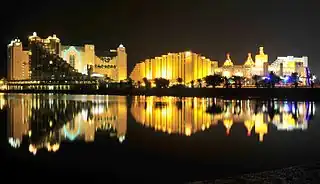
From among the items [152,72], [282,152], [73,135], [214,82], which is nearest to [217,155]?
[282,152]

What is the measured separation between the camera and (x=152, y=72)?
8900 centimetres

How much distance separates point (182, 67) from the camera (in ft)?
265

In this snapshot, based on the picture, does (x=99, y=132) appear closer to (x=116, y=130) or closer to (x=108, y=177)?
(x=116, y=130)

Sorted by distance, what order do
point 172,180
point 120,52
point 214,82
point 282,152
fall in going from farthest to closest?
1. point 120,52
2. point 214,82
3. point 282,152
4. point 172,180

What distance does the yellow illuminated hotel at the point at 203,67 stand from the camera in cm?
8025

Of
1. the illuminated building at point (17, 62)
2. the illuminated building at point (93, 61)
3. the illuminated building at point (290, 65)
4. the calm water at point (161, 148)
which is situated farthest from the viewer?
the illuminated building at point (93, 61)

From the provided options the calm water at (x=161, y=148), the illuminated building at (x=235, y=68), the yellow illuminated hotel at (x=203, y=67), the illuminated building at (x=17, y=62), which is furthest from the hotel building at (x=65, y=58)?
the calm water at (x=161, y=148)

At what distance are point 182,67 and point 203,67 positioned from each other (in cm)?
472

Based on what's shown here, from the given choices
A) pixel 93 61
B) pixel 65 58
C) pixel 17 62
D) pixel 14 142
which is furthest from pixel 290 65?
pixel 14 142

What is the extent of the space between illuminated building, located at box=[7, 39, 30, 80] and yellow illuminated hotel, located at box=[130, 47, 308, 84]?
29.9 meters

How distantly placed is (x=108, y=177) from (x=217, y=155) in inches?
84.2

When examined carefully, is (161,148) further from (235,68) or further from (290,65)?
(235,68)

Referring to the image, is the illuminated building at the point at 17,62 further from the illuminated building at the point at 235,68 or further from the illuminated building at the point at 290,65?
the illuminated building at the point at 290,65

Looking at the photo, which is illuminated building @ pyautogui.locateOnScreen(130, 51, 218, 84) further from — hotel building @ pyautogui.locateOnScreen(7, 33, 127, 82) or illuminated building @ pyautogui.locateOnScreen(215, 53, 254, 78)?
hotel building @ pyautogui.locateOnScreen(7, 33, 127, 82)
